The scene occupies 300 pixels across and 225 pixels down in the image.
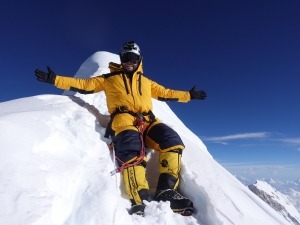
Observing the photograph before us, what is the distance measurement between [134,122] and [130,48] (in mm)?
1655

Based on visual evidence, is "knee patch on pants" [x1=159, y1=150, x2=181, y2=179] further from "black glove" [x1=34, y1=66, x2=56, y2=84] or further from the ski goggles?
"black glove" [x1=34, y1=66, x2=56, y2=84]

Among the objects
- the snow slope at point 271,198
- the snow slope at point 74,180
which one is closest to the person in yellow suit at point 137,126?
the snow slope at point 74,180

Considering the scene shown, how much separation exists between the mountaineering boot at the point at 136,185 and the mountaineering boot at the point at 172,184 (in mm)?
223

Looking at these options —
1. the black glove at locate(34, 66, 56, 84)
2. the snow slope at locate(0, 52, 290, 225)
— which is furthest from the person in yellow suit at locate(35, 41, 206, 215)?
the snow slope at locate(0, 52, 290, 225)

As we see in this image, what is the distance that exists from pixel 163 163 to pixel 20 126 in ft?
7.24

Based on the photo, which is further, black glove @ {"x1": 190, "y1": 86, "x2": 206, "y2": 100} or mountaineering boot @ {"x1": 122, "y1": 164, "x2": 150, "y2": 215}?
black glove @ {"x1": 190, "y1": 86, "x2": 206, "y2": 100}

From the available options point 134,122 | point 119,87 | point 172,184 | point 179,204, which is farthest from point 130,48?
point 179,204

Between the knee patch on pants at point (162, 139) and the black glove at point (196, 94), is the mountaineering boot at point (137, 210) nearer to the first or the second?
the knee patch on pants at point (162, 139)

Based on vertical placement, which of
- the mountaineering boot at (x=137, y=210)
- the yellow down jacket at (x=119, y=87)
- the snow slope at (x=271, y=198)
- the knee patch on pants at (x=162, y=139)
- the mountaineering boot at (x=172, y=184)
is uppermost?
the yellow down jacket at (x=119, y=87)

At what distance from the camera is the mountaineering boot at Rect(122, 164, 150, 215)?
13.8 ft

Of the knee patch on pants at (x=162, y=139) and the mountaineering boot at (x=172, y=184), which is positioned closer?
the mountaineering boot at (x=172, y=184)

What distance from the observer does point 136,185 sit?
4.29 meters

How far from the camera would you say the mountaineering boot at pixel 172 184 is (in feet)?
13.4

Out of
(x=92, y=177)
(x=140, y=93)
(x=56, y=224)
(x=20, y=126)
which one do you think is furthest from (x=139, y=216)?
(x=140, y=93)
